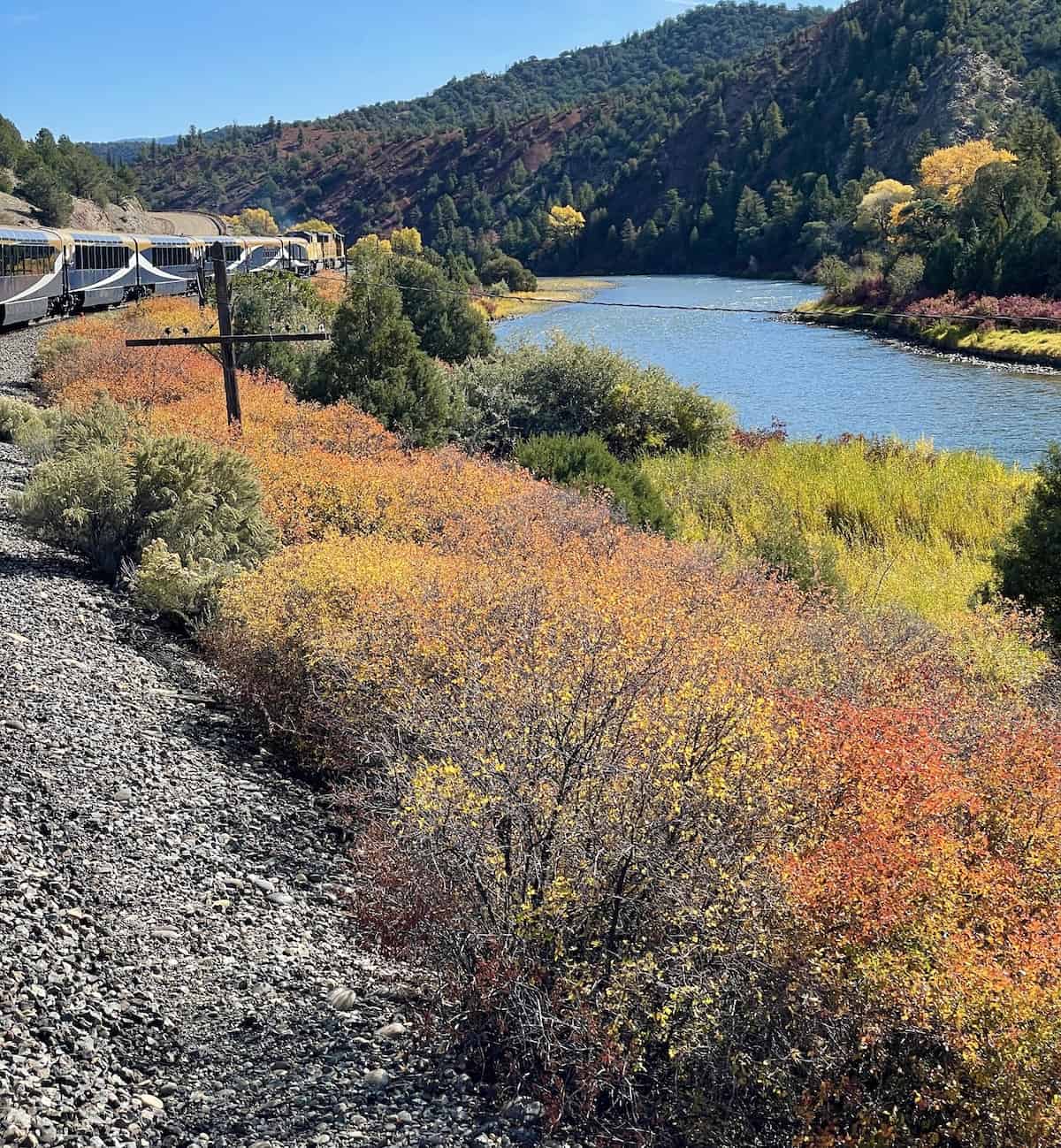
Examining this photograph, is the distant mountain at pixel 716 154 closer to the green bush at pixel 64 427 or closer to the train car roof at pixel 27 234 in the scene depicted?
the train car roof at pixel 27 234

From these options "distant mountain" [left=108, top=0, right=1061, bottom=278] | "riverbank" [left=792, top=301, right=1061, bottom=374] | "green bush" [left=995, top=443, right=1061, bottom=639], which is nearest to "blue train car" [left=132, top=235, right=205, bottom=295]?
"riverbank" [left=792, top=301, right=1061, bottom=374]

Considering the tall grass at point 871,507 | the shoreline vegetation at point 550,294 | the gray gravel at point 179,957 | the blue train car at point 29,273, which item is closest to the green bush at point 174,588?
the gray gravel at point 179,957

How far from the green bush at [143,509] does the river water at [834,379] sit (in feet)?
57.0

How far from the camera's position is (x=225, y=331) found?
14797 mm

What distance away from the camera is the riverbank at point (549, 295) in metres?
65.9

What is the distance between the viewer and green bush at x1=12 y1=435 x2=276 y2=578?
10.9 metres

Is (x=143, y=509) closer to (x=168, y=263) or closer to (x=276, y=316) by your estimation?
(x=276, y=316)

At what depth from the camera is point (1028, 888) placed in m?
4.77

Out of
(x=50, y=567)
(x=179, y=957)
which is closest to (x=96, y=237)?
(x=50, y=567)

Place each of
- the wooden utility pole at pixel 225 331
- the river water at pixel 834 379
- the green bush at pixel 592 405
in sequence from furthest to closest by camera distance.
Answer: the river water at pixel 834 379 → the green bush at pixel 592 405 → the wooden utility pole at pixel 225 331

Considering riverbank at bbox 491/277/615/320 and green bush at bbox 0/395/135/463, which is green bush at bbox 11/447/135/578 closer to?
green bush at bbox 0/395/135/463

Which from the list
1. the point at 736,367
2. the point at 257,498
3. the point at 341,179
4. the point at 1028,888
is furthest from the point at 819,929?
the point at 341,179

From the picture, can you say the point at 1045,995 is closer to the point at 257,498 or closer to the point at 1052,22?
the point at 257,498

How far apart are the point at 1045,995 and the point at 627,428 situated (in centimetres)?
1995
